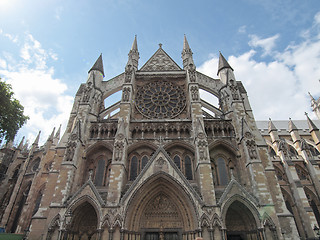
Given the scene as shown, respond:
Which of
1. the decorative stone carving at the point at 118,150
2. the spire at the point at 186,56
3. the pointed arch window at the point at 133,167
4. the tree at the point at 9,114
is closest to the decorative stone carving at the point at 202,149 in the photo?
the pointed arch window at the point at 133,167

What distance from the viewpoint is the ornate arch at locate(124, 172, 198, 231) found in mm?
12602

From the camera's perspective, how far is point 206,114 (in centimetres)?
1825

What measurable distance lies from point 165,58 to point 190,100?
798 cm

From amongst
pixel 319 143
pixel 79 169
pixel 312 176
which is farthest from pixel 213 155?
pixel 319 143

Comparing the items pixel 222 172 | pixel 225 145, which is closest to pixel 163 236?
pixel 222 172

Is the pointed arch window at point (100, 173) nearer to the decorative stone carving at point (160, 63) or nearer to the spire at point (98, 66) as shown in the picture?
the spire at point (98, 66)

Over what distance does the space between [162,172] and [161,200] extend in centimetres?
225

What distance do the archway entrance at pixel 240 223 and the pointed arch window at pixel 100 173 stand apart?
9.67 metres

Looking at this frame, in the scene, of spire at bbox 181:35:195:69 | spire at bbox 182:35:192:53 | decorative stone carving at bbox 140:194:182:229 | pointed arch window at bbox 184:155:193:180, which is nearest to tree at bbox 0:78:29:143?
decorative stone carving at bbox 140:194:182:229

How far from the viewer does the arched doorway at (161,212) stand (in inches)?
500

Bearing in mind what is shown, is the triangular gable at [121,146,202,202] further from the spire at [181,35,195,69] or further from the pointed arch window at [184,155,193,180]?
the spire at [181,35,195,69]

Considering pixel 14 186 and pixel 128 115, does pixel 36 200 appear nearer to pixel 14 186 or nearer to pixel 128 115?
pixel 14 186

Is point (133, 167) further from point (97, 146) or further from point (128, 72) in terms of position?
point (128, 72)

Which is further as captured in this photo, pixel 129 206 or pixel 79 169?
pixel 79 169
